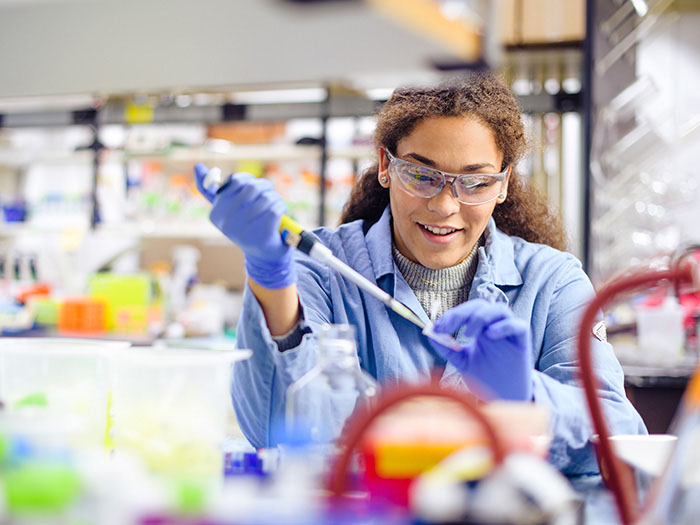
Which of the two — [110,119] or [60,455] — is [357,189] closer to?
[60,455]

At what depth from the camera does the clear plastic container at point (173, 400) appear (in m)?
0.81

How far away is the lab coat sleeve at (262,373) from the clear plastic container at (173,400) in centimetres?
27

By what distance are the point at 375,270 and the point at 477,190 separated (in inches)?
12.1

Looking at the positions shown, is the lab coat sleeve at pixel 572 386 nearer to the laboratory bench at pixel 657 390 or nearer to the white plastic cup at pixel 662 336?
the laboratory bench at pixel 657 390

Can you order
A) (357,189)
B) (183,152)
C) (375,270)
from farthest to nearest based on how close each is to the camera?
(183,152), (357,189), (375,270)

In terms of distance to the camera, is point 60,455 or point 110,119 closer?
point 60,455

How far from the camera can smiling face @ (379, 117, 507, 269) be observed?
1447 millimetres

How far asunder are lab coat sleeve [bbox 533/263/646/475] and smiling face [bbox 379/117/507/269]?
253 mm

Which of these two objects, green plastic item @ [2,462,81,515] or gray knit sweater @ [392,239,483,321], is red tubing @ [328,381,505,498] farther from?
gray knit sweater @ [392,239,483,321]

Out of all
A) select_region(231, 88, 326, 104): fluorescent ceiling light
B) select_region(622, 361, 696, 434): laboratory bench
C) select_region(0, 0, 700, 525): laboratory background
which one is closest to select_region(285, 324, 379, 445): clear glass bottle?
select_region(0, 0, 700, 525): laboratory background

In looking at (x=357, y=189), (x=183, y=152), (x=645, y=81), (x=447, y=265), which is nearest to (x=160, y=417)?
(x=447, y=265)

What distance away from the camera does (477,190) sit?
1.46m

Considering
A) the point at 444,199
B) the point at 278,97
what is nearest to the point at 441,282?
the point at 444,199

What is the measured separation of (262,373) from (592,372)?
2.07 feet
